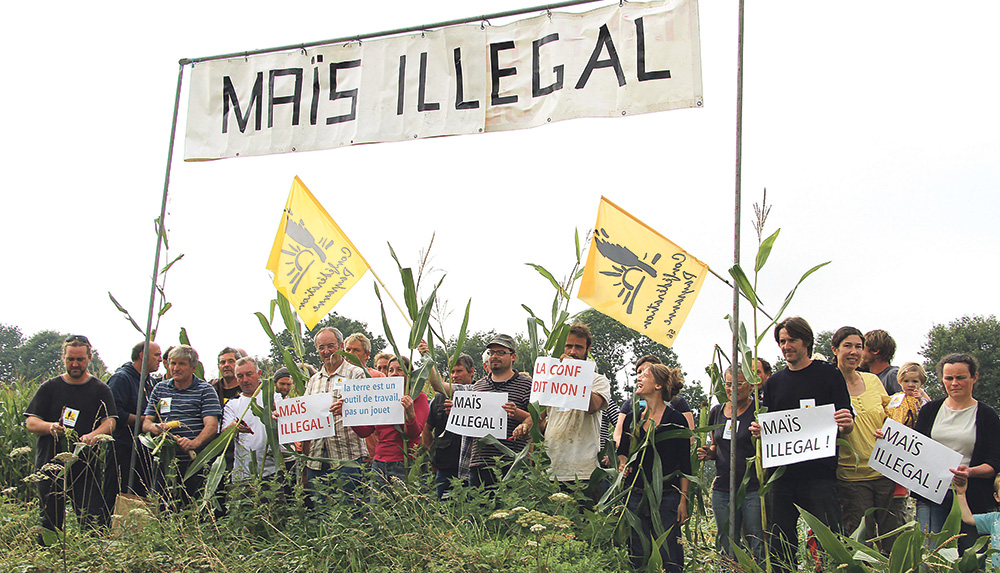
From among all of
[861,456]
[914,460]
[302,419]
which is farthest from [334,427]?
[914,460]

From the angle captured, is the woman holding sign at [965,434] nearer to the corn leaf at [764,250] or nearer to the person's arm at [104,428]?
the corn leaf at [764,250]

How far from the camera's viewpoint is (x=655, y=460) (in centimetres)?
492

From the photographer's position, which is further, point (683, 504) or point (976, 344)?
point (976, 344)

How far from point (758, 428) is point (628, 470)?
0.91 meters

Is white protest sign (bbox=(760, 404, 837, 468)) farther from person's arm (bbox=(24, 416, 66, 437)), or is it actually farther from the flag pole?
person's arm (bbox=(24, 416, 66, 437))

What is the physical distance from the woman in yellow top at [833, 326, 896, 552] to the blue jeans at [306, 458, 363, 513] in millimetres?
3154

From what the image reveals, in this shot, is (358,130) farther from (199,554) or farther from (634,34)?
(199,554)

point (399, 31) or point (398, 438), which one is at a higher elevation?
point (399, 31)

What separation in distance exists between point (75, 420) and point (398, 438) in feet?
8.77

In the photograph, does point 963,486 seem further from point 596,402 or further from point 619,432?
point 596,402

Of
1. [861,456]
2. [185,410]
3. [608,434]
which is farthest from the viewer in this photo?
[185,410]

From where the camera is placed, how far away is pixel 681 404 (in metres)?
5.84

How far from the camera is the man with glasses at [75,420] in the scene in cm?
597

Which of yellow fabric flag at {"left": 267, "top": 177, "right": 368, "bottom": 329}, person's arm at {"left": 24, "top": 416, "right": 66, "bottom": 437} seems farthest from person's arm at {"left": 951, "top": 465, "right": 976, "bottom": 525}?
person's arm at {"left": 24, "top": 416, "right": 66, "bottom": 437}
